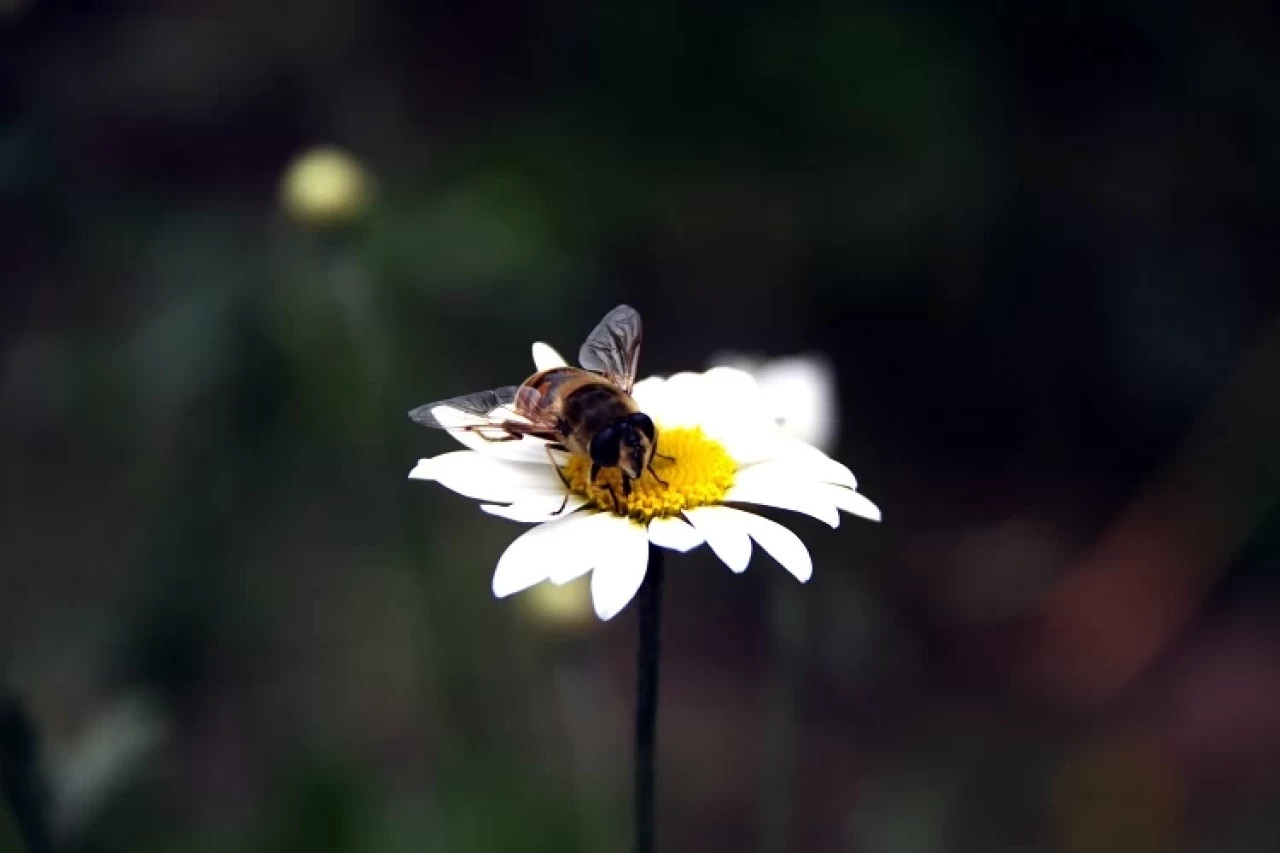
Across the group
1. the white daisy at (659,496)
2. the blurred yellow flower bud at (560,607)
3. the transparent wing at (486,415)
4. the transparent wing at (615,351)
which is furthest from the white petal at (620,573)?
the blurred yellow flower bud at (560,607)

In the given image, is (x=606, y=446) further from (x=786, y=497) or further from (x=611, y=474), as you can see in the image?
(x=786, y=497)

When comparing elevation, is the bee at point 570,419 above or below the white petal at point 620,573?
above

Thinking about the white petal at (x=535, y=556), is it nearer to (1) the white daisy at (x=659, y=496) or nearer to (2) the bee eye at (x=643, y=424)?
(1) the white daisy at (x=659, y=496)

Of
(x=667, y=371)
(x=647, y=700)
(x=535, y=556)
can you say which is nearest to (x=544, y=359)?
(x=535, y=556)

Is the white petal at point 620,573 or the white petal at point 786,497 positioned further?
the white petal at point 786,497

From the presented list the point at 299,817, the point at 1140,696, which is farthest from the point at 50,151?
the point at 1140,696

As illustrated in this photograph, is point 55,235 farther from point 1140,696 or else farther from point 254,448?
point 1140,696

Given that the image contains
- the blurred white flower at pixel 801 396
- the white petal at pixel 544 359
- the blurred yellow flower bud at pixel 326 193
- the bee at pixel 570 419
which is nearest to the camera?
the bee at pixel 570 419
